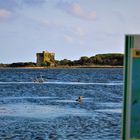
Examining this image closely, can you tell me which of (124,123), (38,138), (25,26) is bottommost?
(38,138)

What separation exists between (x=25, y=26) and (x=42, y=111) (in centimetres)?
4212

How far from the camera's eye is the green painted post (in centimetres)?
171

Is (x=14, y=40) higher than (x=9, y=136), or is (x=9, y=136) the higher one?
(x=14, y=40)

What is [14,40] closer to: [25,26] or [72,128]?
[25,26]

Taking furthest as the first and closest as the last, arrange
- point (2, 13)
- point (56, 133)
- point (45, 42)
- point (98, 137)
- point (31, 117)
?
point (45, 42) < point (2, 13) < point (31, 117) < point (56, 133) < point (98, 137)

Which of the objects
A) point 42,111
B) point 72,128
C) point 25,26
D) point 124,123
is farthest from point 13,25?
point 124,123

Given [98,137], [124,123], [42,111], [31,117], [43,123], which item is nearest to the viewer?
[124,123]

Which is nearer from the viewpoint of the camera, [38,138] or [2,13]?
[38,138]

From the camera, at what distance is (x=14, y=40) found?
204 ft

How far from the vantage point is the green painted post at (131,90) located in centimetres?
171

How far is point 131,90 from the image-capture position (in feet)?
5.68

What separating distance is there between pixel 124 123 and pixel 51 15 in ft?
201

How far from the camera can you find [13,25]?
59375 millimetres

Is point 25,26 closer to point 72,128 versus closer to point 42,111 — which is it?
point 42,111
